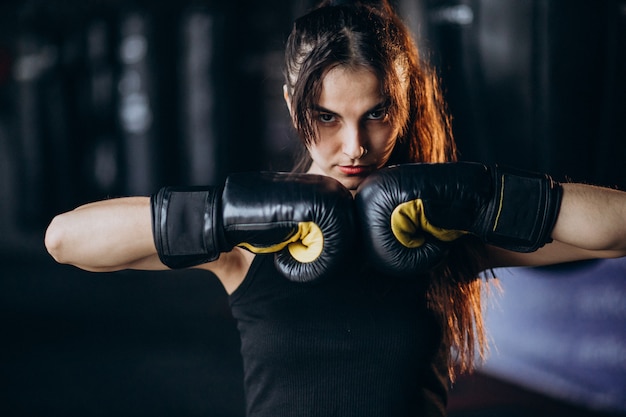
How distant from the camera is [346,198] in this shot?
0.97 meters

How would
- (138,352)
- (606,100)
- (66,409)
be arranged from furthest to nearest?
(138,352), (66,409), (606,100)

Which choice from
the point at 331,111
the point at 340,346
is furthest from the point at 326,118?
the point at 340,346

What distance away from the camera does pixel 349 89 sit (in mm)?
1037

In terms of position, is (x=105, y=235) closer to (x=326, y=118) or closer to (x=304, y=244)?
(x=304, y=244)

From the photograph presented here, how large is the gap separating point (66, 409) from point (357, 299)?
85.9 inches

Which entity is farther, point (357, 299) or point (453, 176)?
point (357, 299)

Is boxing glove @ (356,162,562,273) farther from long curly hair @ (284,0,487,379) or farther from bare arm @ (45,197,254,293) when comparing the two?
bare arm @ (45,197,254,293)

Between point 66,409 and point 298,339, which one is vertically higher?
point 298,339

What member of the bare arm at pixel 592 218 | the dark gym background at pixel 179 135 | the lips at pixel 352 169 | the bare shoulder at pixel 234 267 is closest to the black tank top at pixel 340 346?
the bare shoulder at pixel 234 267

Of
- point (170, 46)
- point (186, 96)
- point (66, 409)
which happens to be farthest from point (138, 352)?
point (170, 46)

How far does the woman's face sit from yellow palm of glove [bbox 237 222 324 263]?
6.8 inches

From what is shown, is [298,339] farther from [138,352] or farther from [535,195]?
[138,352]

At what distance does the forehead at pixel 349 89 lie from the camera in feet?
3.41

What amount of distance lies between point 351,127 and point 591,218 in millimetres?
397
